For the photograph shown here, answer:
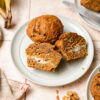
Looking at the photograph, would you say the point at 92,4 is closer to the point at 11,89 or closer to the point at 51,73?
the point at 51,73

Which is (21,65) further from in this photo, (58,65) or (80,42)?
(80,42)

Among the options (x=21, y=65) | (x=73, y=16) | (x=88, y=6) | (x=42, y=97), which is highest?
(x=88, y=6)

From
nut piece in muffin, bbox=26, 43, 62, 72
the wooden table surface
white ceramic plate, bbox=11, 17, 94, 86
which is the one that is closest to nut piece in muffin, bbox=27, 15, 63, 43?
nut piece in muffin, bbox=26, 43, 62, 72

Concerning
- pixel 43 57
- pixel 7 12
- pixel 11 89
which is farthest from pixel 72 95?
pixel 7 12

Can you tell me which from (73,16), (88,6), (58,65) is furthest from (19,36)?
(88,6)

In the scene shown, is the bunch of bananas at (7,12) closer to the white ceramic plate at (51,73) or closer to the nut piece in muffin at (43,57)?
Result: the white ceramic plate at (51,73)

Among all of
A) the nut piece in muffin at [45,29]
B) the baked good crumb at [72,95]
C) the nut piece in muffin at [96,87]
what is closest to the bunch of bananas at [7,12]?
the nut piece in muffin at [45,29]
